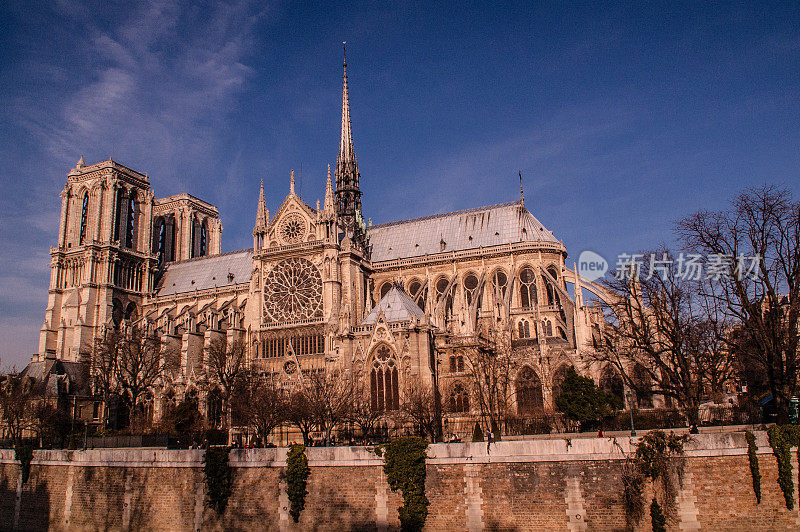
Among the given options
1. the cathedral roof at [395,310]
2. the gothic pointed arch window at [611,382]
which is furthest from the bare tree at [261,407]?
the gothic pointed arch window at [611,382]

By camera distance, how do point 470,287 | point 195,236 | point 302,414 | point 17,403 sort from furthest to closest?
point 195,236 → point 470,287 → point 17,403 → point 302,414

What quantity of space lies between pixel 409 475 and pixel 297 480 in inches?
195

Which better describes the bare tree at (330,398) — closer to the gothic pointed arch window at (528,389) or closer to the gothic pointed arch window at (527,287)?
the gothic pointed arch window at (528,389)

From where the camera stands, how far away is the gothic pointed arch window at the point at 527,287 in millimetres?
54219

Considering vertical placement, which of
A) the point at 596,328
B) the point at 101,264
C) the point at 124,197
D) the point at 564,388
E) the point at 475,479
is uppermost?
the point at 124,197

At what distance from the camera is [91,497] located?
32.1m

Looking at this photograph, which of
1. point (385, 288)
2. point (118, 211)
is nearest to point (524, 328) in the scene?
point (385, 288)

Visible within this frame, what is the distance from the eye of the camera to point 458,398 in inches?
1607

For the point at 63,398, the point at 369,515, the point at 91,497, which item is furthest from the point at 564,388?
the point at 63,398

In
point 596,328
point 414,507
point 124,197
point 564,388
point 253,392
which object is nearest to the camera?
point 414,507

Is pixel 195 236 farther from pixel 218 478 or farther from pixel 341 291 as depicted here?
pixel 218 478

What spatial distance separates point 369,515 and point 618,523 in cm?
947

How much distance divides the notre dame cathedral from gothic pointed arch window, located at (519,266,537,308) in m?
0.12

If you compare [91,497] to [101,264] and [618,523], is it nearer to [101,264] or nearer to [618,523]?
[618,523]
